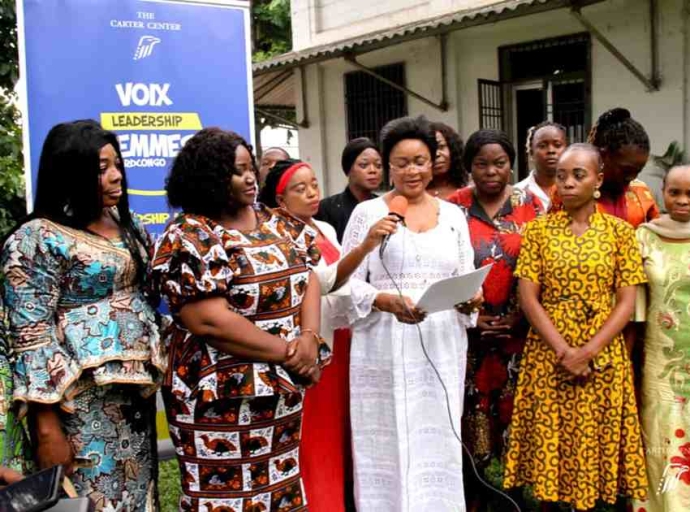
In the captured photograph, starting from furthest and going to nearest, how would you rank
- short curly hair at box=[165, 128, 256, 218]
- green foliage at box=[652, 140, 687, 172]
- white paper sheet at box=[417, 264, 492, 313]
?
1. green foliage at box=[652, 140, 687, 172]
2. white paper sheet at box=[417, 264, 492, 313]
3. short curly hair at box=[165, 128, 256, 218]

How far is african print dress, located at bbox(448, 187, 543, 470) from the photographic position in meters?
3.38

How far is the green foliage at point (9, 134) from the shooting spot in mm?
3927

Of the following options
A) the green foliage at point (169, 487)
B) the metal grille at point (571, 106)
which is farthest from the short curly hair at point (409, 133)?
the metal grille at point (571, 106)

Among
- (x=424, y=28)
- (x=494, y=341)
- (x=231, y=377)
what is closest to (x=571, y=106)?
(x=424, y=28)

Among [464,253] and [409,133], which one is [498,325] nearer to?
[464,253]

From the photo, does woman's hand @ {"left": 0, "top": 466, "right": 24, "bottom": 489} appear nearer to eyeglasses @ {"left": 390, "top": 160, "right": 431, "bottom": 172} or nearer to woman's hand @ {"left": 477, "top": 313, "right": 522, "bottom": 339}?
Answer: eyeglasses @ {"left": 390, "top": 160, "right": 431, "bottom": 172}

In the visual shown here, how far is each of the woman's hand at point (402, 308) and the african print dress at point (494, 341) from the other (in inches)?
25.2

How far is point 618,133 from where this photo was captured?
3.29 metres

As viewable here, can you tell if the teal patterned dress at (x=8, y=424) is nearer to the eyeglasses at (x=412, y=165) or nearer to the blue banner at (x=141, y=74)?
the blue banner at (x=141, y=74)

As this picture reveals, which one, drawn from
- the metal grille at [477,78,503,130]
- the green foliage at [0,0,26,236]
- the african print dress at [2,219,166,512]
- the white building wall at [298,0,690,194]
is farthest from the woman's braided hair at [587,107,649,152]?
the metal grille at [477,78,503,130]

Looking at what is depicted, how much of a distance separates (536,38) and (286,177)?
614 cm

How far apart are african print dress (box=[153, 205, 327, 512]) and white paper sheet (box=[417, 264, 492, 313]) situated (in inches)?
19.9

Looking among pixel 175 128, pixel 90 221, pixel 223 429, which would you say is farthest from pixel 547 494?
pixel 175 128

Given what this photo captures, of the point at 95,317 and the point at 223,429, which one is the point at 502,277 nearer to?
the point at 223,429
